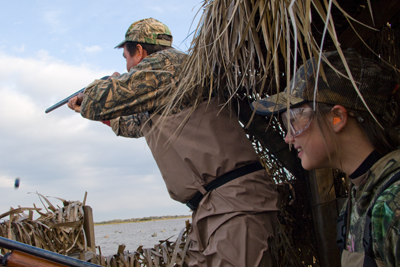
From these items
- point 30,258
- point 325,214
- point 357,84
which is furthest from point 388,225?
point 325,214

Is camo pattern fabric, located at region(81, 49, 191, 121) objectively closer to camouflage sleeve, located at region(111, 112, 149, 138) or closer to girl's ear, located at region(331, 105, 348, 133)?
camouflage sleeve, located at region(111, 112, 149, 138)

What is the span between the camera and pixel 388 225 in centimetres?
82

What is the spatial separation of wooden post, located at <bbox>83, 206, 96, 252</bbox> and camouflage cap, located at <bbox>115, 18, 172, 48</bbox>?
3.72ft

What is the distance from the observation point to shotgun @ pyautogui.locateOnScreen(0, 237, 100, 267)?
1333 millimetres

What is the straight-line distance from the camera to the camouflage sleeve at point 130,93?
1.92 metres

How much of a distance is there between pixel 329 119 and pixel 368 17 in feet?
3.24

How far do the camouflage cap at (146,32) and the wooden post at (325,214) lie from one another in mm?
1393

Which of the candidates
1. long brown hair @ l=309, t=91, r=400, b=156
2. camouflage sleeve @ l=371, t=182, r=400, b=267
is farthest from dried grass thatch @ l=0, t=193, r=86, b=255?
camouflage sleeve @ l=371, t=182, r=400, b=267

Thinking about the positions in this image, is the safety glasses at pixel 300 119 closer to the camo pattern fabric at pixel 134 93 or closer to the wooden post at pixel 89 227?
the camo pattern fabric at pixel 134 93

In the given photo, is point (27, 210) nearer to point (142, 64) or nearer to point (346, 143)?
point (142, 64)

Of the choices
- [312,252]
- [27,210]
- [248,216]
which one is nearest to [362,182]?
[248,216]

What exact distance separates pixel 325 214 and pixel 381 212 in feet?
5.15

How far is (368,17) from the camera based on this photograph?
1.83m

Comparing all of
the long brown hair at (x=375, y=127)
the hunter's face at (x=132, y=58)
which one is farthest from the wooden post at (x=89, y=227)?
the long brown hair at (x=375, y=127)
